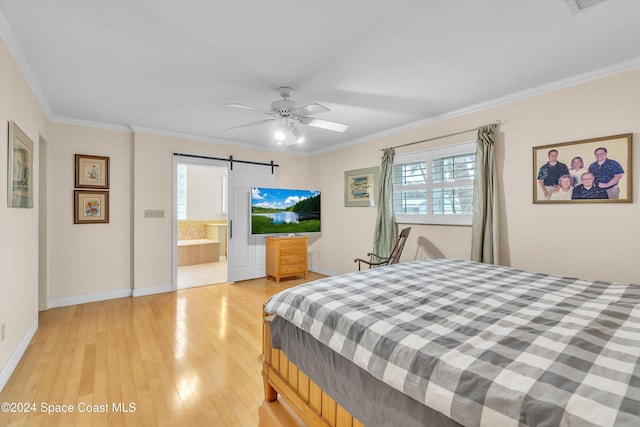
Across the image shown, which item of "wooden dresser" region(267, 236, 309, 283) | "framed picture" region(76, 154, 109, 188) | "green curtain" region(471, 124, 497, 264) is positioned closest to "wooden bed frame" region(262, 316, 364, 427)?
"green curtain" region(471, 124, 497, 264)

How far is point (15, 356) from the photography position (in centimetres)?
231

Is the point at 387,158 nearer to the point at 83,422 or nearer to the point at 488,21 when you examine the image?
the point at 488,21

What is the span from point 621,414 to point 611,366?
0.29m

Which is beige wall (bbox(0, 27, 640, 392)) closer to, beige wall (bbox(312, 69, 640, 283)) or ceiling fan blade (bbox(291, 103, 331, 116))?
beige wall (bbox(312, 69, 640, 283))

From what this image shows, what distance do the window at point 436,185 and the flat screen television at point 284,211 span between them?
1734 mm

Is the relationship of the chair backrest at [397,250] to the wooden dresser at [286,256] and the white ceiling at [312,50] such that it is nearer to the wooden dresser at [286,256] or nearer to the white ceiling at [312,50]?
the white ceiling at [312,50]

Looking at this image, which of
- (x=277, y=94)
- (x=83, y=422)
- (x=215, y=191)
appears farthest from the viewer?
(x=215, y=191)

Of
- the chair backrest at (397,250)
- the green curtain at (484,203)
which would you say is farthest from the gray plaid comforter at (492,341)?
the chair backrest at (397,250)

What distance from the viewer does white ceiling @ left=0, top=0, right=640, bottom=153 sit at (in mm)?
1814

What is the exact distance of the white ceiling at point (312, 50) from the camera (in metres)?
1.81

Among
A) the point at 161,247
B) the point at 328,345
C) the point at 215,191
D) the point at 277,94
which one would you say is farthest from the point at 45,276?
the point at 215,191

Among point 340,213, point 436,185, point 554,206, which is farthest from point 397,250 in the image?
point 340,213

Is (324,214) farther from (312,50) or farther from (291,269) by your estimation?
(312,50)

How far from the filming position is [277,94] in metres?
3.02
